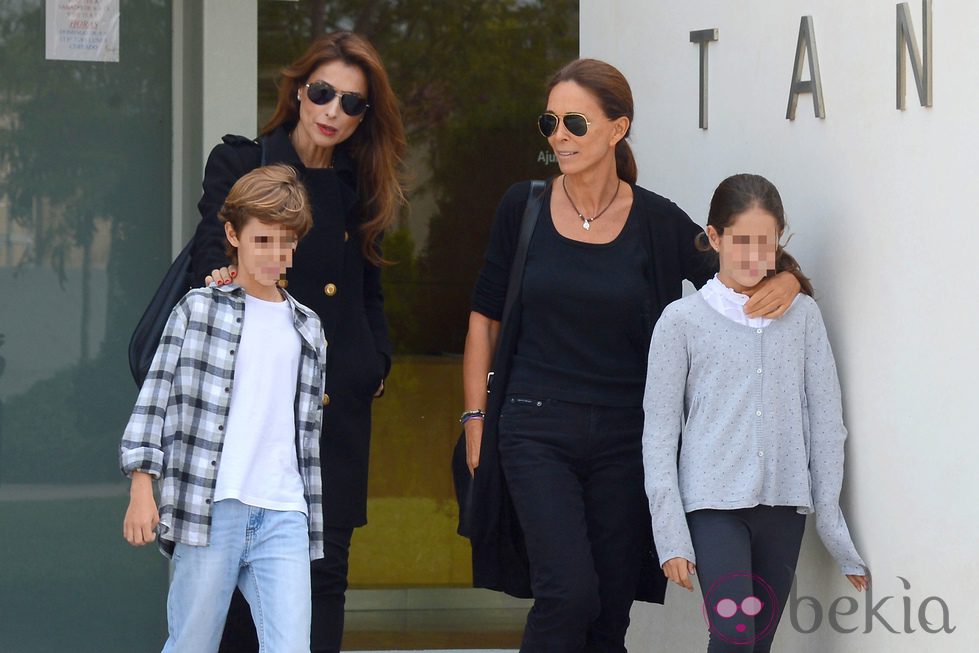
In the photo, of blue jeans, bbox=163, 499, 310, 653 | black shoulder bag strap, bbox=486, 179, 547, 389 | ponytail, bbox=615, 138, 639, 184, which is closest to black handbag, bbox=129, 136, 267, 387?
blue jeans, bbox=163, 499, 310, 653

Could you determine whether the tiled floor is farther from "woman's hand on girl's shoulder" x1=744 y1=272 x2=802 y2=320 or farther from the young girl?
"woman's hand on girl's shoulder" x1=744 y1=272 x2=802 y2=320

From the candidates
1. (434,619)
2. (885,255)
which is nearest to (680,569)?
(885,255)

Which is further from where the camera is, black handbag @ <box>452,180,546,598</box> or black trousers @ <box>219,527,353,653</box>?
black trousers @ <box>219,527,353,653</box>

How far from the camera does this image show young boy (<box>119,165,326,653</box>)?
3.55 meters

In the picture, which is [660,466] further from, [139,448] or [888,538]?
[139,448]

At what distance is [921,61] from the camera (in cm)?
354

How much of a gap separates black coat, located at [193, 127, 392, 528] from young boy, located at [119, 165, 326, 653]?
33 centimetres

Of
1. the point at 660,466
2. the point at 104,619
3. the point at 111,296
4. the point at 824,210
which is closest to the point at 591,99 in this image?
the point at 824,210

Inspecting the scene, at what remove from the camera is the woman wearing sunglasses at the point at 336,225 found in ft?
13.2

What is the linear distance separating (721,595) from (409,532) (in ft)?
9.51

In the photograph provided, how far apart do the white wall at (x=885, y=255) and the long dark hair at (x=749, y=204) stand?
0.57 feet

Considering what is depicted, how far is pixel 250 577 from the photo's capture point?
12.0ft

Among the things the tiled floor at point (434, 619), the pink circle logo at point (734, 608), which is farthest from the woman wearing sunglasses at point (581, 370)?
the tiled floor at point (434, 619)

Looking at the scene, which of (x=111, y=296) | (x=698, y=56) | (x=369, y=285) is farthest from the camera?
(x=111, y=296)
